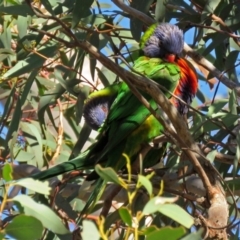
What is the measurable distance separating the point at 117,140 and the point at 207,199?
1.53 ft

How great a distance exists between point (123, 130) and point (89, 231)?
100 cm

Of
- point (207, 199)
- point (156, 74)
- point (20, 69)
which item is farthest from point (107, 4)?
point (207, 199)

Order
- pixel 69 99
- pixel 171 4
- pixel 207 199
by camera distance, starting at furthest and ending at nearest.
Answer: pixel 69 99 < pixel 171 4 < pixel 207 199

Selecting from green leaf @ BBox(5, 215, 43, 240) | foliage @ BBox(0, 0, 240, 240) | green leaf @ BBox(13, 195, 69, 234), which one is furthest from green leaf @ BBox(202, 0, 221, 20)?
green leaf @ BBox(5, 215, 43, 240)

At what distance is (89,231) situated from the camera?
2.31ft

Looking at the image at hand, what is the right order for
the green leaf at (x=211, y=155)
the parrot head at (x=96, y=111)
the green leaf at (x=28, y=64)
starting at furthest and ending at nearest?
the parrot head at (x=96, y=111) → the green leaf at (x=28, y=64) → the green leaf at (x=211, y=155)

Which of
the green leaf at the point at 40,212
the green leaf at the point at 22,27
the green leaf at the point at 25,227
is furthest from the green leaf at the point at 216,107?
the green leaf at the point at 25,227

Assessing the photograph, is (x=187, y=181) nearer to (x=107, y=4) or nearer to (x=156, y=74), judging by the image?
(x=156, y=74)

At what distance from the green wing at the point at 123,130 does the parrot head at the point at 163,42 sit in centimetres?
10

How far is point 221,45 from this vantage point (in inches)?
76.7

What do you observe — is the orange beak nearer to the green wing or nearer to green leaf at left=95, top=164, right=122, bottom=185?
the green wing

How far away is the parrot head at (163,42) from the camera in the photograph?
6.16 ft

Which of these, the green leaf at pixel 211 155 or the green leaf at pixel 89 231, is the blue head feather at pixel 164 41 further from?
the green leaf at pixel 89 231

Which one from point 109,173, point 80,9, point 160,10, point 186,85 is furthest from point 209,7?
point 109,173
